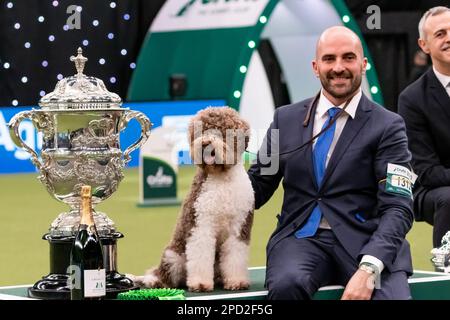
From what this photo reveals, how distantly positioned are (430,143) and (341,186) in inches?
64.2

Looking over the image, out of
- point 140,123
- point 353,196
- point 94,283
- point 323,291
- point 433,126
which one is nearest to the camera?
point 94,283

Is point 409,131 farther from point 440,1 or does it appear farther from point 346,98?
point 440,1

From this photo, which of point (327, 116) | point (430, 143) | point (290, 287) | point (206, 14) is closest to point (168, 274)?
point (290, 287)

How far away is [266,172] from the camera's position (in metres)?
4.80

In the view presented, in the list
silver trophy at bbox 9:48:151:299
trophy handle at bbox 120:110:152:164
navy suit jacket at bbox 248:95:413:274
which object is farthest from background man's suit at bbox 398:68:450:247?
silver trophy at bbox 9:48:151:299

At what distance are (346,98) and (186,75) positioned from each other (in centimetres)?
992

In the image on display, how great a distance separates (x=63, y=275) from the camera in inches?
180

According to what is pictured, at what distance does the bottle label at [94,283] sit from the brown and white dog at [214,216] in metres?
0.44

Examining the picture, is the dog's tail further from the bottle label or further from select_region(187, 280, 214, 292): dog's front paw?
the bottle label

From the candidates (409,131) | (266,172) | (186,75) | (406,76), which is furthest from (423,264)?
(406,76)

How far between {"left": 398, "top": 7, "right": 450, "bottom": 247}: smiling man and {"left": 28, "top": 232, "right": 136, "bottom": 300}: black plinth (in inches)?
79.3

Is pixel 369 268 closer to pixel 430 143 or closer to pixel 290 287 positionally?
pixel 290 287

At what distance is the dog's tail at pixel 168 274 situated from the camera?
15.1 ft

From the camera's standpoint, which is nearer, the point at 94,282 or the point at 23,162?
the point at 94,282
